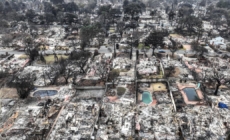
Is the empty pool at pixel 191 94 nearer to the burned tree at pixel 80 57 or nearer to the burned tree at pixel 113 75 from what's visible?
the burned tree at pixel 113 75

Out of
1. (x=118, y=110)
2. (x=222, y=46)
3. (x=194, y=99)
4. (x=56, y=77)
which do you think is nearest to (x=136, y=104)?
(x=118, y=110)

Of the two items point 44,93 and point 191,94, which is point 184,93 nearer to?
point 191,94

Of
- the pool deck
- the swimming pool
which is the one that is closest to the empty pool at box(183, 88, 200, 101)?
the pool deck

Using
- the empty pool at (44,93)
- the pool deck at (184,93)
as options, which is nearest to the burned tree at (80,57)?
the empty pool at (44,93)

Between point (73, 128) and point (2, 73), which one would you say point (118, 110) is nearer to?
point (73, 128)

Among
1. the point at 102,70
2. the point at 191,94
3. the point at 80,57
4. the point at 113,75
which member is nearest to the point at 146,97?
the point at 191,94

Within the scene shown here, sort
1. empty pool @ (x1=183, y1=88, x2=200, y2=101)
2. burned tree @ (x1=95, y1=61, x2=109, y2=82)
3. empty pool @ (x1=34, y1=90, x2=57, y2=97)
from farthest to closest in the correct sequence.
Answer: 1. burned tree @ (x1=95, y1=61, x2=109, y2=82)
2. empty pool @ (x1=34, y1=90, x2=57, y2=97)
3. empty pool @ (x1=183, y1=88, x2=200, y2=101)

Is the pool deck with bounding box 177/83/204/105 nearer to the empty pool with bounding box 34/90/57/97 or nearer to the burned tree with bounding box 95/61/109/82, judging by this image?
the burned tree with bounding box 95/61/109/82
